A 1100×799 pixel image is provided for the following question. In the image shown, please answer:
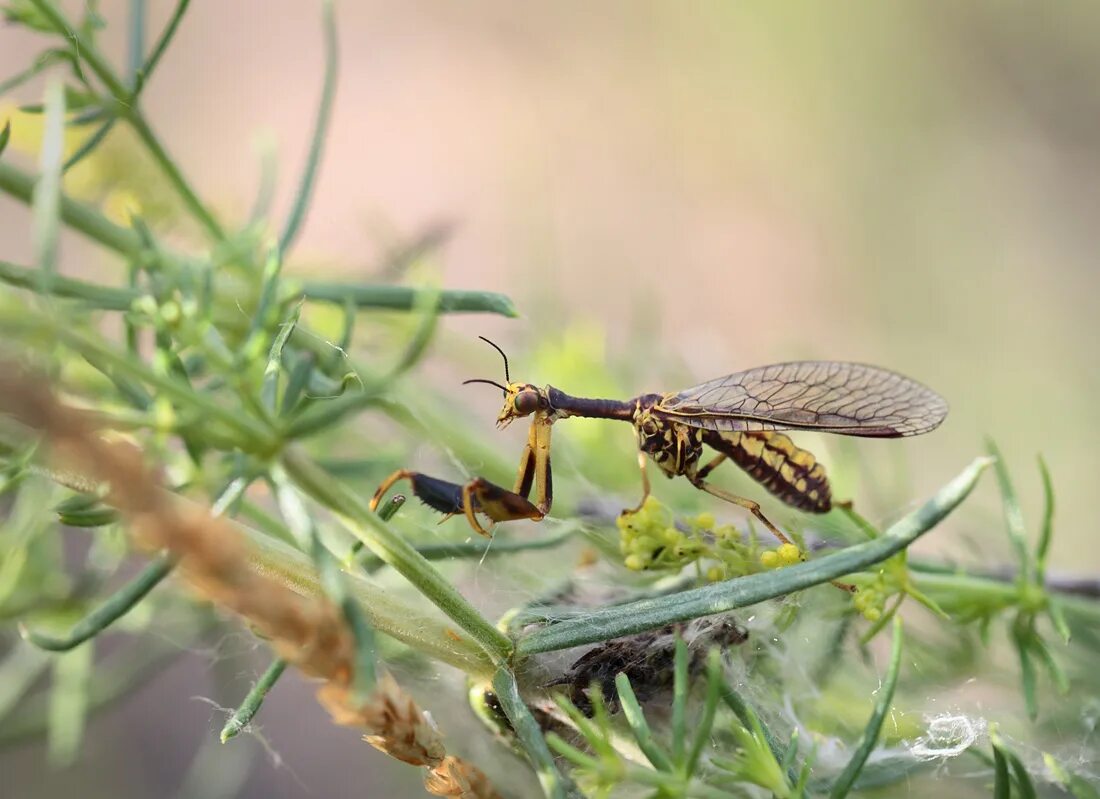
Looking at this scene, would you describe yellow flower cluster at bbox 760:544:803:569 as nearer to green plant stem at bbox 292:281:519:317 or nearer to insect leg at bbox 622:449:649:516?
insect leg at bbox 622:449:649:516

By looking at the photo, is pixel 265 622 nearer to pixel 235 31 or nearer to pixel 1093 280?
pixel 1093 280

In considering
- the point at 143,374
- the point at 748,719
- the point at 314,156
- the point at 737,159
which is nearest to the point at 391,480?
the point at 143,374

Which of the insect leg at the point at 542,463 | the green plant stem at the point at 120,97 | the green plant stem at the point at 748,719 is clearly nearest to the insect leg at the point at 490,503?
the insect leg at the point at 542,463

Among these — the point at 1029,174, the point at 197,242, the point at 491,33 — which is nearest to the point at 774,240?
the point at 1029,174

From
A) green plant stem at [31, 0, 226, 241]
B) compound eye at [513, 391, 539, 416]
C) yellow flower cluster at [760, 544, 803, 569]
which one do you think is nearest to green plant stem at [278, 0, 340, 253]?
green plant stem at [31, 0, 226, 241]

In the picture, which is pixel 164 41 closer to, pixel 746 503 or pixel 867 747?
pixel 746 503

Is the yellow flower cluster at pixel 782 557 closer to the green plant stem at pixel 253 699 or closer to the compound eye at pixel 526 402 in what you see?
the compound eye at pixel 526 402

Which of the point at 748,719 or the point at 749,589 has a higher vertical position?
the point at 749,589
